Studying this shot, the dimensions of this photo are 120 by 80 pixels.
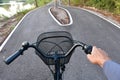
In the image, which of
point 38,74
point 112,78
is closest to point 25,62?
point 38,74

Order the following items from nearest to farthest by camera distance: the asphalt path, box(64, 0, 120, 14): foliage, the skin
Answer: the skin → the asphalt path → box(64, 0, 120, 14): foliage

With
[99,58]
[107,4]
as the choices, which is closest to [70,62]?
[99,58]

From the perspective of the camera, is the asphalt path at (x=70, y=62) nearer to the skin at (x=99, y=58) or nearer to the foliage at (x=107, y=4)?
the skin at (x=99, y=58)

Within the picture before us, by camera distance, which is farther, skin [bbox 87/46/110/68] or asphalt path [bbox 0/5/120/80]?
asphalt path [bbox 0/5/120/80]

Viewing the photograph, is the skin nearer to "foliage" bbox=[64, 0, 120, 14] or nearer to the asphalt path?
the asphalt path

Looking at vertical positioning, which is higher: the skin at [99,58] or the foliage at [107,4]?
the skin at [99,58]

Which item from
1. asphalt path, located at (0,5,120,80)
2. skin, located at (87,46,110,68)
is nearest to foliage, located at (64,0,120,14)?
asphalt path, located at (0,5,120,80)

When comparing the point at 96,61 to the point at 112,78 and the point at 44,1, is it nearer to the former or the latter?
the point at 112,78

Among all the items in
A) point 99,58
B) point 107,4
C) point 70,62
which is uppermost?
point 99,58

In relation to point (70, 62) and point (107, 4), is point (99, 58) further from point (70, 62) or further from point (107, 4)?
point (107, 4)

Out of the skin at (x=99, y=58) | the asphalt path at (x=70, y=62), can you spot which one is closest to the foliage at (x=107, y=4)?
the asphalt path at (x=70, y=62)

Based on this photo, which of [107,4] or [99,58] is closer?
[99,58]

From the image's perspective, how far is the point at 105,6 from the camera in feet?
122

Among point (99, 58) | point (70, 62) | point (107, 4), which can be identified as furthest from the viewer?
point (107, 4)
